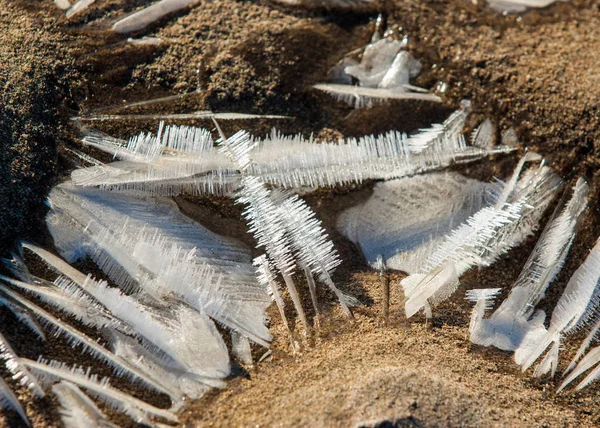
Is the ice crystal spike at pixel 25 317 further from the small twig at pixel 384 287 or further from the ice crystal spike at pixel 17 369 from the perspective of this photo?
the small twig at pixel 384 287

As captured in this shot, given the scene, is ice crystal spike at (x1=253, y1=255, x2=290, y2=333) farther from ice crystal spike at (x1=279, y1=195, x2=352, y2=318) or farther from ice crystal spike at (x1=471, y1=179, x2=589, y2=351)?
ice crystal spike at (x1=471, y1=179, x2=589, y2=351)

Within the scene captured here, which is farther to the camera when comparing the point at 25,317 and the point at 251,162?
the point at 251,162

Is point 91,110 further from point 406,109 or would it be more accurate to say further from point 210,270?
point 406,109

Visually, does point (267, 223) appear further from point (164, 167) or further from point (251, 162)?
point (164, 167)

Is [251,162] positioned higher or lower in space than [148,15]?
lower

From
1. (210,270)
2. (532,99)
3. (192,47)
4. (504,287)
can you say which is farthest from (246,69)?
(504,287)

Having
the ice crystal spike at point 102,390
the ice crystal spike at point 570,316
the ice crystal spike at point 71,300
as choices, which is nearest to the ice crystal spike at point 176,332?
the ice crystal spike at point 71,300

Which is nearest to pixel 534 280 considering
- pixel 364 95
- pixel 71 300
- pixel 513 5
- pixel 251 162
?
pixel 364 95
